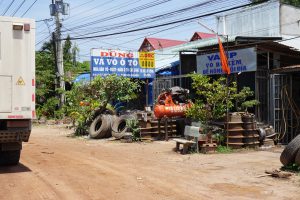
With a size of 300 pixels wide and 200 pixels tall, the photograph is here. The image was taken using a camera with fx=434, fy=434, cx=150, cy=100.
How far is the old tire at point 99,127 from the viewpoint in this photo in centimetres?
1812

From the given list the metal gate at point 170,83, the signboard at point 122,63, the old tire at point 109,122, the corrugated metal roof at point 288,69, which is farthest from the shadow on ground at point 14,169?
the signboard at point 122,63

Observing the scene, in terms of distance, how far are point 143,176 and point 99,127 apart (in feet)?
33.6

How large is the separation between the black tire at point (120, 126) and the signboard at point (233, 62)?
353 cm

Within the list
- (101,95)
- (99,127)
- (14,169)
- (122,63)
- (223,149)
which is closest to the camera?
(14,169)

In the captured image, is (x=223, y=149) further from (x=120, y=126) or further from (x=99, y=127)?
(x=99, y=127)

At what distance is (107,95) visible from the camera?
19.8 metres

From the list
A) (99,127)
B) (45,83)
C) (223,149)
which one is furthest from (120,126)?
(45,83)

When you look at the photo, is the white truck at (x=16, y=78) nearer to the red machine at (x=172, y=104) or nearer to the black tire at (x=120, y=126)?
the red machine at (x=172, y=104)

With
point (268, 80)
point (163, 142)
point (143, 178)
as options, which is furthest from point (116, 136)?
point (143, 178)

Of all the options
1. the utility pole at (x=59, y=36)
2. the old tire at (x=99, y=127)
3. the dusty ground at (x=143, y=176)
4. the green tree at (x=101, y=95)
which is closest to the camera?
the dusty ground at (x=143, y=176)

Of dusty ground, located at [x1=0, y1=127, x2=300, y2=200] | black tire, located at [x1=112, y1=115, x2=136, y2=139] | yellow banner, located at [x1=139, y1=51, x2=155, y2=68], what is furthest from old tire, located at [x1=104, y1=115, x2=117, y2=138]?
yellow banner, located at [x1=139, y1=51, x2=155, y2=68]

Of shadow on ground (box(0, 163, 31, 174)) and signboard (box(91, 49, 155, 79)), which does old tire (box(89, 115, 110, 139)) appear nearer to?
signboard (box(91, 49, 155, 79))

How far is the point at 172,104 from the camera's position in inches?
651

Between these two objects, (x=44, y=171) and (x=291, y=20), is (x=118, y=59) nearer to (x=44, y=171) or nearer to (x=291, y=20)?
(x=291, y=20)
